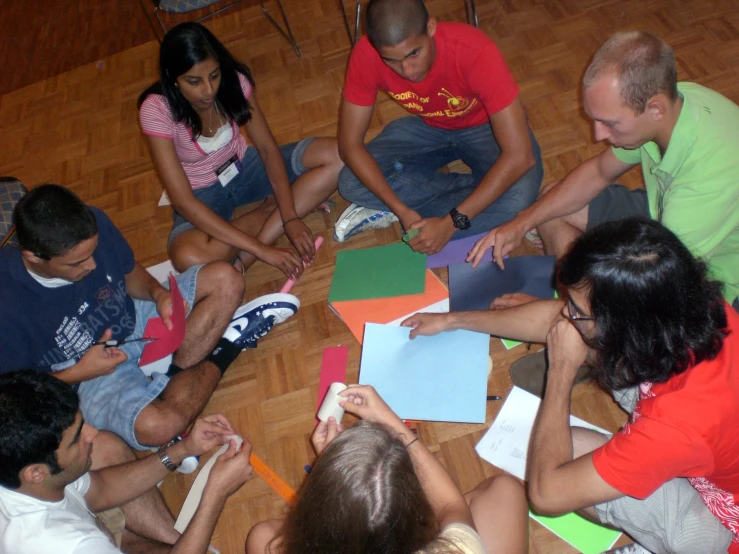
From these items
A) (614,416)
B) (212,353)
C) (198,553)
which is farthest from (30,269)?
(614,416)

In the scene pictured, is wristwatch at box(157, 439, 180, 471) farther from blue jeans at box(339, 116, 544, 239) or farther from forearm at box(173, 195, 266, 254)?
blue jeans at box(339, 116, 544, 239)

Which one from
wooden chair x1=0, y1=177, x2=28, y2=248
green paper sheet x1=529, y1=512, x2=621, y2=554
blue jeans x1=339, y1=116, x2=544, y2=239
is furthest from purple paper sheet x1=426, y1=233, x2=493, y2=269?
wooden chair x1=0, y1=177, x2=28, y2=248

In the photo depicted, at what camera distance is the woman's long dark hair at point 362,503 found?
975 millimetres

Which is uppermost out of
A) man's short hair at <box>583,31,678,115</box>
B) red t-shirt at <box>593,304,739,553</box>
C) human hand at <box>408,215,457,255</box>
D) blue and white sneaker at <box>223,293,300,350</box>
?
man's short hair at <box>583,31,678,115</box>

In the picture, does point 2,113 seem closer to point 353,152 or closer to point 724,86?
point 353,152

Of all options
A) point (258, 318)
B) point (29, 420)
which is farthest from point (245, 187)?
point (29, 420)

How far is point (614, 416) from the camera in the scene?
71.9 inches

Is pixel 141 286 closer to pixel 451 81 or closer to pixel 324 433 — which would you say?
pixel 324 433

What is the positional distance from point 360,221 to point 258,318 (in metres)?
0.56

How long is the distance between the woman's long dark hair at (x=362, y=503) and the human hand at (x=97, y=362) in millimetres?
1030

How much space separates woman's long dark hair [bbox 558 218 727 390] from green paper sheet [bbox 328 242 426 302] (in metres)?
1.00

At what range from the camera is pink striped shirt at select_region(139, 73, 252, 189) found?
2.15m

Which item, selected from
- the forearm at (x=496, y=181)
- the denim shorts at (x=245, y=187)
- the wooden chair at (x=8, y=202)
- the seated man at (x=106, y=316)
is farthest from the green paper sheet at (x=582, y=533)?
the wooden chair at (x=8, y=202)

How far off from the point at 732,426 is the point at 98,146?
10.4 ft
